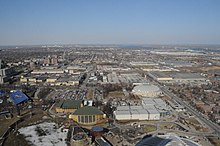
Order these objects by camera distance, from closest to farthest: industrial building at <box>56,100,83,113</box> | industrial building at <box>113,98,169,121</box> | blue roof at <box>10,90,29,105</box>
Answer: industrial building at <box>113,98,169,121</box>, industrial building at <box>56,100,83,113</box>, blue roof at <box>10,90,29,105</box>

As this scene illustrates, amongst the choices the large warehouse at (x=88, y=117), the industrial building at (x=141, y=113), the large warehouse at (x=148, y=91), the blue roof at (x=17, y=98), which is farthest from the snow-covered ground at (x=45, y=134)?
the large warehouse at (x=148, y=91)

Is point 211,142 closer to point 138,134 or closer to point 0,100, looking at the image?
point 138,134

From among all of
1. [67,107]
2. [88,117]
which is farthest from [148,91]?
[88,117]

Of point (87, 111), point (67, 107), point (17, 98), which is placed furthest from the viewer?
point (17, 98)

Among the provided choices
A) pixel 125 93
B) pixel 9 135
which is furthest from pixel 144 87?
pixel 9 135

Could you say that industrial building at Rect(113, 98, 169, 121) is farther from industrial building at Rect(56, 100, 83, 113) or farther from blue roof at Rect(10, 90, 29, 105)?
blue roof at Rect(10, 90, 29, 105)

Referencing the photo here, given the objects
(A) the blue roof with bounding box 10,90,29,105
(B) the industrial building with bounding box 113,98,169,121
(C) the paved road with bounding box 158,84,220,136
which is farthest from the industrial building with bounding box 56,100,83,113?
(C) the paved road with bounding box 158,84,220,136

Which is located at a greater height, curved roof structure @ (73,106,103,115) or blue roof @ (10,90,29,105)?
curved roof structure @ (73,106,103,115)

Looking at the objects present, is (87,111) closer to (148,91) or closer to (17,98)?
(17,98)
